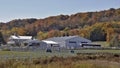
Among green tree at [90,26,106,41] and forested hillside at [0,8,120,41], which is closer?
green tree at [90,26,106,41]

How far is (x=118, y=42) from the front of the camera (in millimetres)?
98438

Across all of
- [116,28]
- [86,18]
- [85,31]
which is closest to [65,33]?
[85,31]

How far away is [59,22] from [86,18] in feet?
55.4

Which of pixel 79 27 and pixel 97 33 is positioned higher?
pixel 79 27

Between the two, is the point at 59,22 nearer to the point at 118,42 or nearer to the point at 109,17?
the point at 109,17

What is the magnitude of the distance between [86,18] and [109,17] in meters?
18.5

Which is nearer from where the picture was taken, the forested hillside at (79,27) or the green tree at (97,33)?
the green tree at (97,33)

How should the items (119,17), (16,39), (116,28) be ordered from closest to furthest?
(16,39) < (116,28) < (119,17)

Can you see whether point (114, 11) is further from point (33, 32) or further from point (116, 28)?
point (116, 28)

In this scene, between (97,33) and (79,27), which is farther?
(79,27)

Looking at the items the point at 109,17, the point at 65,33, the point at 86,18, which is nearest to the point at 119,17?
the point at 109,17

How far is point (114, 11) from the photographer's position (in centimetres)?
19038

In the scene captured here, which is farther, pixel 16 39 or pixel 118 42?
pixel 16 39

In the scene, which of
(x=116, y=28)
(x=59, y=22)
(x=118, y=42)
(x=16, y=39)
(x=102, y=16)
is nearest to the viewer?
(x=118, y=42)
